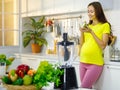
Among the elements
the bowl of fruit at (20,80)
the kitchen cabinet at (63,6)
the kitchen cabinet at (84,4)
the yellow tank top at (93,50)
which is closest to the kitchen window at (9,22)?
the kitchen cabinet at (63,6)

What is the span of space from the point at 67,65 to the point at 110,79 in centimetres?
165

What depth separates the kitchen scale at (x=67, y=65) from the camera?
194 centimetres

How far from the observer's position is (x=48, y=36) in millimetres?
5480

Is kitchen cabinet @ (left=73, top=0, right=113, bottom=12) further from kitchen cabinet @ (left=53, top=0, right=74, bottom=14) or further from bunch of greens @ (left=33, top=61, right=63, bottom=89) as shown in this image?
bunch of greens @ (left=33, top=61, right=63, bottom=89)

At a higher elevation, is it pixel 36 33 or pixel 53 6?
pixel 53 6

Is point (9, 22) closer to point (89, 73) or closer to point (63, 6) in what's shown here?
point (63, 6)

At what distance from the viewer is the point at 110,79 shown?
3535mm

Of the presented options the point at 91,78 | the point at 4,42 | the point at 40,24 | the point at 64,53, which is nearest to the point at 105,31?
the point at 91,78

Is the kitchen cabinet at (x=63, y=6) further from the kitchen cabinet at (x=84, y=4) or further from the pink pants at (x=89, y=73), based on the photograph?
the pink pants at (x=89, y=73)

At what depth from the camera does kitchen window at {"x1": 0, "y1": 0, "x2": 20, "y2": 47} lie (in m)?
5.56

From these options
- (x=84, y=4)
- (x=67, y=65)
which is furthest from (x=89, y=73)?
(x=67, y=65)

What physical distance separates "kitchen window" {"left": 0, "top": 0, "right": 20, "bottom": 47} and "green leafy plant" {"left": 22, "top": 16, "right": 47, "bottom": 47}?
0.76 ft

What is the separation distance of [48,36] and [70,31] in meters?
0.73

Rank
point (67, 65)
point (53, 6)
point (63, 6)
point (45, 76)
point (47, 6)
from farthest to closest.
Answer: point (47, 6)
point (53, 6)
point (63, 6)
point (67, 65)
point (45, 76)
